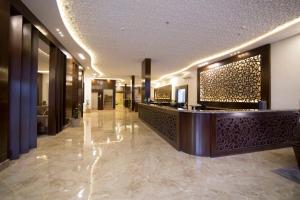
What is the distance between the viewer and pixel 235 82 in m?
7.62

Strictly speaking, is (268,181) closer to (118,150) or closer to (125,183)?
(125,183)

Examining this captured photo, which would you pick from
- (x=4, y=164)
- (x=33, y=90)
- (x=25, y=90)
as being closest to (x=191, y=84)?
(x=33, y=90)

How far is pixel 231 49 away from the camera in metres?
6.95

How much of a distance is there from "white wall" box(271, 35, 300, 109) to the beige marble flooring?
1.84 meters

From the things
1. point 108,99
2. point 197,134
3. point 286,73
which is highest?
point 286,73

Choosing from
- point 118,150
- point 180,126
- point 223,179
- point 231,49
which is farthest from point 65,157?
point 231,49

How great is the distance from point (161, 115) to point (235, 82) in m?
3.86

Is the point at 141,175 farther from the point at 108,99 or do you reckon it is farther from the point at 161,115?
the point at 108,99

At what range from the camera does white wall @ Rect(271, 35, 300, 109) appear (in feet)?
17.3

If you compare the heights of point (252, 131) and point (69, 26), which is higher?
point (69, 26)

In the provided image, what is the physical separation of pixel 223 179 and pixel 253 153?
6.56 feet

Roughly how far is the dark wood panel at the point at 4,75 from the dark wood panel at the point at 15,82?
26 centimetres

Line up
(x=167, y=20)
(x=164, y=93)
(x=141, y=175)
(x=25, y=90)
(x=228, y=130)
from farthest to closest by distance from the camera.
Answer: (x=164, y=93), (x=167, y=20), (x=228, y=130), (x=25, y=90), (x=141, y=175)

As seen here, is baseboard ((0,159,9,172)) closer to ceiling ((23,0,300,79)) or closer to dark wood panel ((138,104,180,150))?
ceiling ((23,0,300,79))
